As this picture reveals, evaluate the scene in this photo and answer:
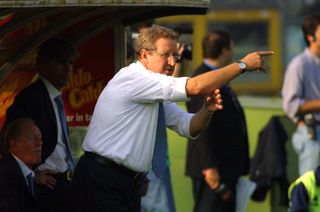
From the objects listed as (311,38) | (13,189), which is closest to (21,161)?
(13,189)

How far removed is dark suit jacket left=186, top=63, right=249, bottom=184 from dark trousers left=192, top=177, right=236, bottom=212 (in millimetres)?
129

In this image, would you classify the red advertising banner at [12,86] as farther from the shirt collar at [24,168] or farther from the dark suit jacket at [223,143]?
the dark suit jacket at [223,143]

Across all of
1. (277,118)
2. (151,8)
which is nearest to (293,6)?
(277,118)

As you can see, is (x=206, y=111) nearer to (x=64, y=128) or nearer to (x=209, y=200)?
(x=64, y=128)

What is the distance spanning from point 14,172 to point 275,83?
11.2m

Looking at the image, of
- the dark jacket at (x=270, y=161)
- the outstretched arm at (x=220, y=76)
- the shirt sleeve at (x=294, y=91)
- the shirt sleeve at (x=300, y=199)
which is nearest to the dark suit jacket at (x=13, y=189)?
the outstretched arm at (x=220, y=76)

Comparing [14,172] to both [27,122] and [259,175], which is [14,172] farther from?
[259,175]

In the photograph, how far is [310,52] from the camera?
9.81 meters

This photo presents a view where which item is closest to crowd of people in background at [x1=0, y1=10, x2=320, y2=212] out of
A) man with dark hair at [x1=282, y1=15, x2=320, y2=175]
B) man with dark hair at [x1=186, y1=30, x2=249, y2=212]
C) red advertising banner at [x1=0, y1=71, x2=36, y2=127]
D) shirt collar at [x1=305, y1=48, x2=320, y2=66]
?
red advertising banner at [x1=0, y1=71, x2=36, y2=127]

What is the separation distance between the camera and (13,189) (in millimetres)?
6246

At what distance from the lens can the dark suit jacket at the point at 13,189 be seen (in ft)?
20.2

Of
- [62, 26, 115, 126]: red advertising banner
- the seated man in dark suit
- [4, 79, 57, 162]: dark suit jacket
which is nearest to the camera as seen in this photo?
the seated man in dark suit

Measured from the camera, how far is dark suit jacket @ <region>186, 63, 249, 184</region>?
28.2 feet

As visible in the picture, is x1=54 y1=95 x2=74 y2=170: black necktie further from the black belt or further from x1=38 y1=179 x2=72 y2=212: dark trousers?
the black belt
